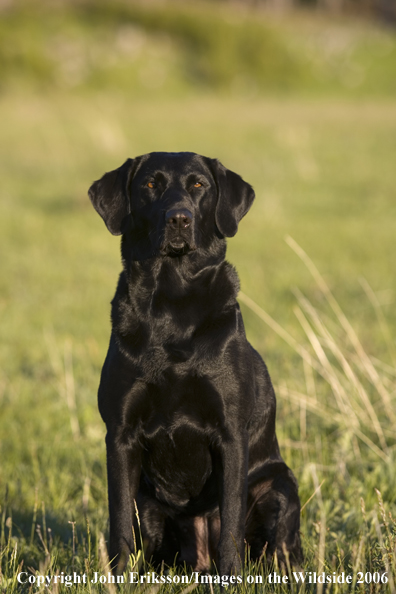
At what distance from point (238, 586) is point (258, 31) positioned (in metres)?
51.7

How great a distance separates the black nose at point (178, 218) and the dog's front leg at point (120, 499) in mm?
859

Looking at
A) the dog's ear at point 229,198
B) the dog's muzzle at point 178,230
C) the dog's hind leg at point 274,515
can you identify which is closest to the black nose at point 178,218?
the dog's muzzle at point 178,230

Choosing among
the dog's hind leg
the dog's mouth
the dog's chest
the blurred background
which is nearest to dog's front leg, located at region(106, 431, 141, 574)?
the dog's chest

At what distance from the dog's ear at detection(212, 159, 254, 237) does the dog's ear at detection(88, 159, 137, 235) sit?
0.39 metres

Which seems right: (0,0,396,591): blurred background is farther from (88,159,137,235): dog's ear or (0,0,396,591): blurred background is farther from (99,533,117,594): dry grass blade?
(88,159,137,235): dog's ear

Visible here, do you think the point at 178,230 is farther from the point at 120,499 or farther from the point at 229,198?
the point at 120,499

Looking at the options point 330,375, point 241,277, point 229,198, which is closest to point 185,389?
point 229,198

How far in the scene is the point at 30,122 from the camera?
22531 mm

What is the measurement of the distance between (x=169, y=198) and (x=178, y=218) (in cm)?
16

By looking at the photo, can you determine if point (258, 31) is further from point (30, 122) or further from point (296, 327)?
point (296, 327)

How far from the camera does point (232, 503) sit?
8.98 feet

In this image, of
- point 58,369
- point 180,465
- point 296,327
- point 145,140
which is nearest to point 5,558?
point 180,465

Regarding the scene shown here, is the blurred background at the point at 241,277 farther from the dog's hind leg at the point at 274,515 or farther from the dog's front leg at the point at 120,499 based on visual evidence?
the dog's front leg at the point at 120,499

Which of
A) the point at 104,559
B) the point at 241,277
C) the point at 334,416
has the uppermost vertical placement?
the point at 241,277
